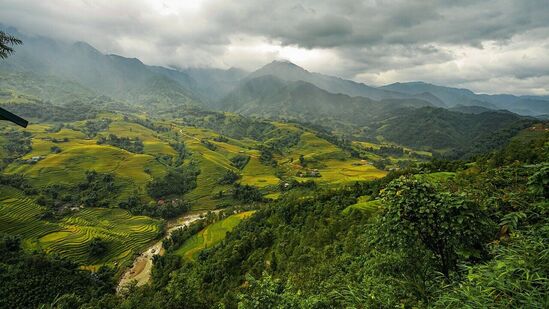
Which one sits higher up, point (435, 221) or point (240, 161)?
point (435, 221)

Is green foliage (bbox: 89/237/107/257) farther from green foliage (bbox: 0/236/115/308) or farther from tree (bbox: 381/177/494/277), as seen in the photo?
tree (bbox: 381/177/494/277)

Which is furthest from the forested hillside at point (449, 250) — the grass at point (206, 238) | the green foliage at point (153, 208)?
the green foliage at point (153, 208)

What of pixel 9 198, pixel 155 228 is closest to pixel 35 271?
pixel 155 228

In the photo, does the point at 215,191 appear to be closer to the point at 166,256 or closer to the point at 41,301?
the point at 166,256

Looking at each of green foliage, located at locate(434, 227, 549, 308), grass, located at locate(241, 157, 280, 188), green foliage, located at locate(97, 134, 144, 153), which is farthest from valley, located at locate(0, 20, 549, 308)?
green foliage, located at locate(97, 134, 144, 153)

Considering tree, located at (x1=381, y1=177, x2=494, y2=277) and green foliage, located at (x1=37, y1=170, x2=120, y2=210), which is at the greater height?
tree, located at (x1=381, y1=177, x2=494, y2=277)

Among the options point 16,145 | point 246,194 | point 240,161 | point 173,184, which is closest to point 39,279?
point 246,194

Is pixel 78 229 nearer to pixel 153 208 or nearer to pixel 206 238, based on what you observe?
pixel 153 208
